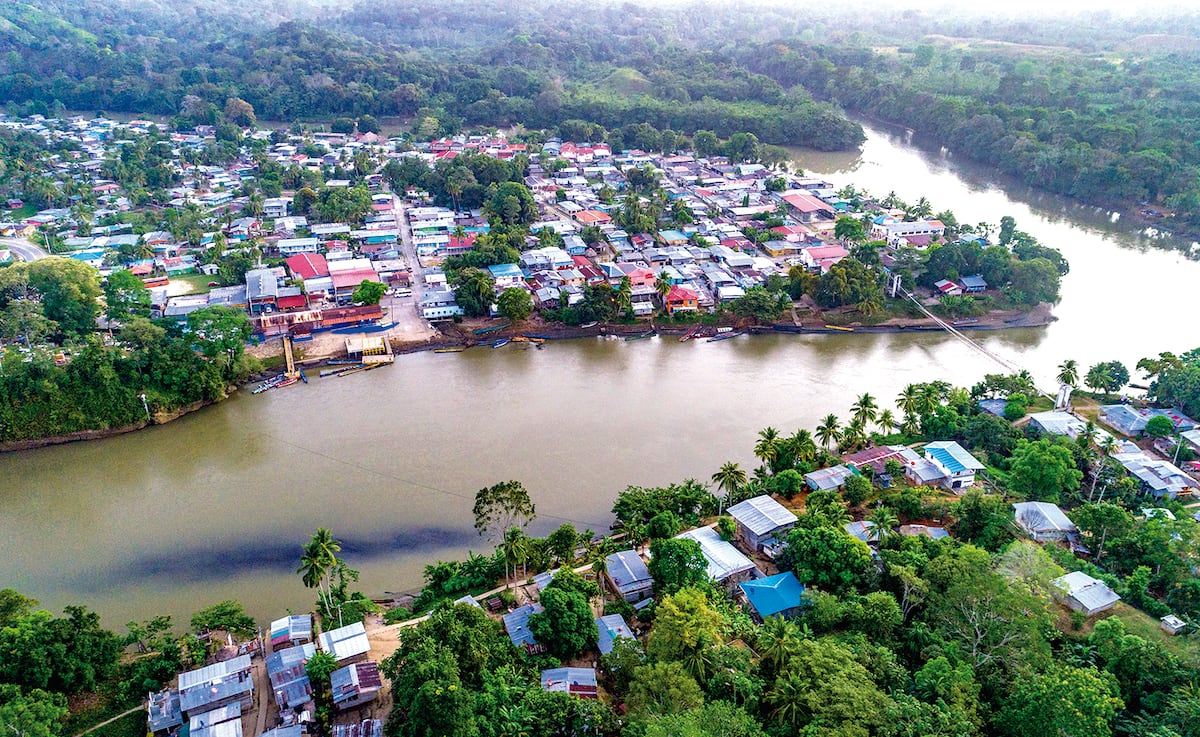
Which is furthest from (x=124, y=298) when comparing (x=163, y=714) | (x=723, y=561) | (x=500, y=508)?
(x=723, y=561)

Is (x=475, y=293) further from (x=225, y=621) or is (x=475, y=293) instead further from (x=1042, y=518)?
(x=1042, y=518)

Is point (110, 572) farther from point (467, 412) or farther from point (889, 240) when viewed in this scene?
point (889, 240)

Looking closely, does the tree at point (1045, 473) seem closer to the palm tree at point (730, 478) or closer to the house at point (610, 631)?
the palm tree at point (730, 478)

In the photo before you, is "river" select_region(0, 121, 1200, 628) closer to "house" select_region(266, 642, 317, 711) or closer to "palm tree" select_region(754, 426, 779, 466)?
"palm tree" select_region(754, 426, 779, 466)

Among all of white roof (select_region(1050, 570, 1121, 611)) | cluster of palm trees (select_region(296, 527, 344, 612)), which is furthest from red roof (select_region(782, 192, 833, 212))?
cluster of palm trees (select_region(296, 527, 344, 612))

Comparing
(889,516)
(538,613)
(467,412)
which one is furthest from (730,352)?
(538,613)

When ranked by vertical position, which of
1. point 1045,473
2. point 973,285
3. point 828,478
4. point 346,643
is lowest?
point 346,643
